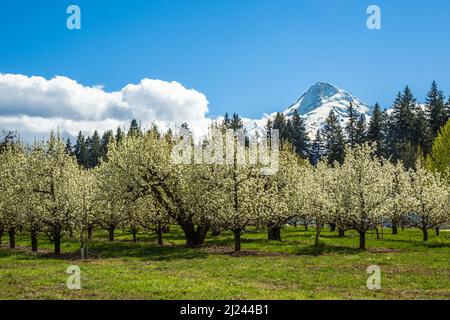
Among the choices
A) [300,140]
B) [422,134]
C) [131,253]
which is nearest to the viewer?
[131,253]

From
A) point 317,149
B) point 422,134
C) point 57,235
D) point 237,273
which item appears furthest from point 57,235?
point 317,149

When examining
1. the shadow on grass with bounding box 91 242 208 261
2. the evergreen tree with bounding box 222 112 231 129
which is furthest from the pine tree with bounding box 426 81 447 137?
the shadow on grass with bounding box 91 242 208 261

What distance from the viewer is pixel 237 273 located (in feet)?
98.6

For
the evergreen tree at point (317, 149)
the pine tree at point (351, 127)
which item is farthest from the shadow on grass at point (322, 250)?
the evergreen tree at point (317, 149)

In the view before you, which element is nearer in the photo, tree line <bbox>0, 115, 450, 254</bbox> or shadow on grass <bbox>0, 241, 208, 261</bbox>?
shadow on grass <bbox>0, 241, 208, 261</bbox>

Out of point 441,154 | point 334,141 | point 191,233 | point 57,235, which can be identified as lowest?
point 191,233

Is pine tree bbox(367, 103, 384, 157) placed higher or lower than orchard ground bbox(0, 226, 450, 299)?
higher

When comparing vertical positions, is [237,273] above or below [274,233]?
above

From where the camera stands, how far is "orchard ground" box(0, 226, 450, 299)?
22.6 metres

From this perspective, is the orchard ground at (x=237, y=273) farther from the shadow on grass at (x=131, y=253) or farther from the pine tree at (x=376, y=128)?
the pine tree at (x=376, y=128)

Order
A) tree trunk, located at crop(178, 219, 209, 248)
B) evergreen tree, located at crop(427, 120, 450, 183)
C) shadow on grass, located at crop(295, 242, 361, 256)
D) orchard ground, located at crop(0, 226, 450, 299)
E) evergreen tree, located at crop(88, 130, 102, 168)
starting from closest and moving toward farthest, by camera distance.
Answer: orchard ground, located at crop(0, 226, 450, 299) → shadow on grass, located at crop(295, 242, 361, 256) → tree trunk, located at crop(178, 219, 209, 248) → evergreen tree, located at crop(427, 120, 450, 183) → evergreen tree, located at crop(88, 130, 102, 168)

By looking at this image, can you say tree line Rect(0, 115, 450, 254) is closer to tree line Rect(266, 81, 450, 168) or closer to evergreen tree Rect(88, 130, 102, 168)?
tree line Rect(266, 81, 450, 168)

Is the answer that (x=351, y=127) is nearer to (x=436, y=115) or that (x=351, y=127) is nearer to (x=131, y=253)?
(x=436, y=115)
